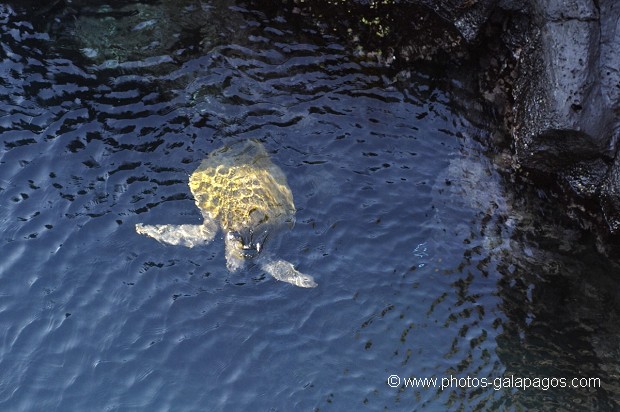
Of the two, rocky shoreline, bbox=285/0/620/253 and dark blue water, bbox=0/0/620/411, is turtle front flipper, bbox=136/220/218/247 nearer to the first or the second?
dark blue water, bbox=0/0/620/411

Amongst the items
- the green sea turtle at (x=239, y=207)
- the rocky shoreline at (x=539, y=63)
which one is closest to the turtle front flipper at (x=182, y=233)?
the green sea turtle at (x=239, y=207)

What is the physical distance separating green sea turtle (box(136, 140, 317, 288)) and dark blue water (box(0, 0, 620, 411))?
18 cm

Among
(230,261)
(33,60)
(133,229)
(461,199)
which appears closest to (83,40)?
(33,60)

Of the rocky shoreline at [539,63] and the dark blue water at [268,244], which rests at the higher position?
the rocky shoreline at [539,63]

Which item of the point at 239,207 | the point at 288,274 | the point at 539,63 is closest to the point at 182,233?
the point at 239,207

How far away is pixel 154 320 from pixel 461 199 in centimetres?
540

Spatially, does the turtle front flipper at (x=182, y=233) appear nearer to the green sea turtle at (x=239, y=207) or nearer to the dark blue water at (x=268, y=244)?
Answer: the green sea turtle at (x=239, y=207)

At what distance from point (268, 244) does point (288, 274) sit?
2.13 ft

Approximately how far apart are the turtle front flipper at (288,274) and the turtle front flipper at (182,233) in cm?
102

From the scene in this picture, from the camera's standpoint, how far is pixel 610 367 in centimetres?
923

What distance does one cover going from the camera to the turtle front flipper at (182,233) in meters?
9.99

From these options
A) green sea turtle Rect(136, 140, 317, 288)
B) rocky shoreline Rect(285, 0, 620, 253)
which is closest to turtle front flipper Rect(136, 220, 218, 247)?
green sea turtle Rect(136, 140, 317, 288)

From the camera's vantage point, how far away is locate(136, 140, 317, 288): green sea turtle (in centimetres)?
992

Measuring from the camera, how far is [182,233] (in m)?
10.0
